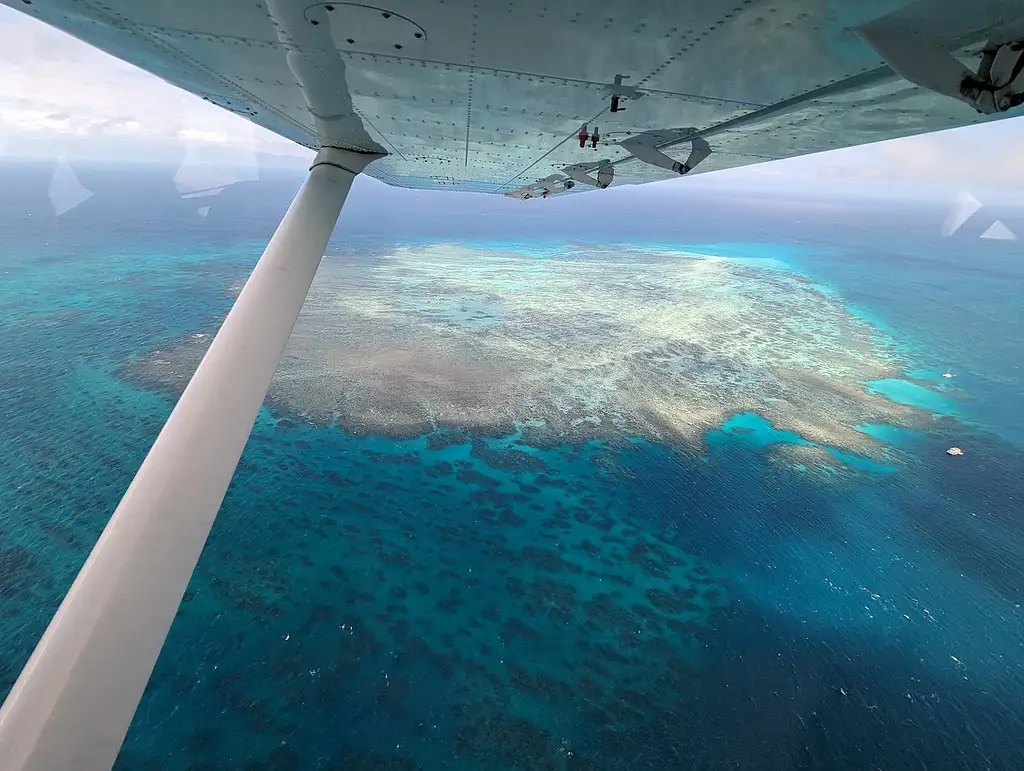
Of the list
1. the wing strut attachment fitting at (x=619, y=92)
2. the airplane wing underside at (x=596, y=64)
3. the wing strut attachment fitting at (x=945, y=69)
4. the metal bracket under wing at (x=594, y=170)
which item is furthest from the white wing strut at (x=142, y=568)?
the metal bracket under wing at (x=594, y=170)

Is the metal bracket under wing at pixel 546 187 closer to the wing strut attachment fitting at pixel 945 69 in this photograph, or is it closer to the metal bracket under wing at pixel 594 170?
the metal bracket under wing at pixel 594 170

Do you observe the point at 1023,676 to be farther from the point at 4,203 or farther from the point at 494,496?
the point at 4,203

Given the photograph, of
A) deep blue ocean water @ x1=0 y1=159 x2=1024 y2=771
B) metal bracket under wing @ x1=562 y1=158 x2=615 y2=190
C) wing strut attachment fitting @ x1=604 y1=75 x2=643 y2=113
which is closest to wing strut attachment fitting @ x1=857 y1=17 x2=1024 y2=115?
wing strut attachment fitting @ x1=604 y1=75 x2=643 y2=113

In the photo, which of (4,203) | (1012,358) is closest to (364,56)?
(1012,358)

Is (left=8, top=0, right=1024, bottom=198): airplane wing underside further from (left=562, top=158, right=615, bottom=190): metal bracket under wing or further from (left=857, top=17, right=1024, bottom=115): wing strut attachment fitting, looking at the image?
(left=562, top=158, right=615, bottom=190): metal bracket under wing

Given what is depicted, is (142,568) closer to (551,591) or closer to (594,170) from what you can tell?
(594,170)

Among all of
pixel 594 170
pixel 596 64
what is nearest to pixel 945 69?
pixel 596 64
